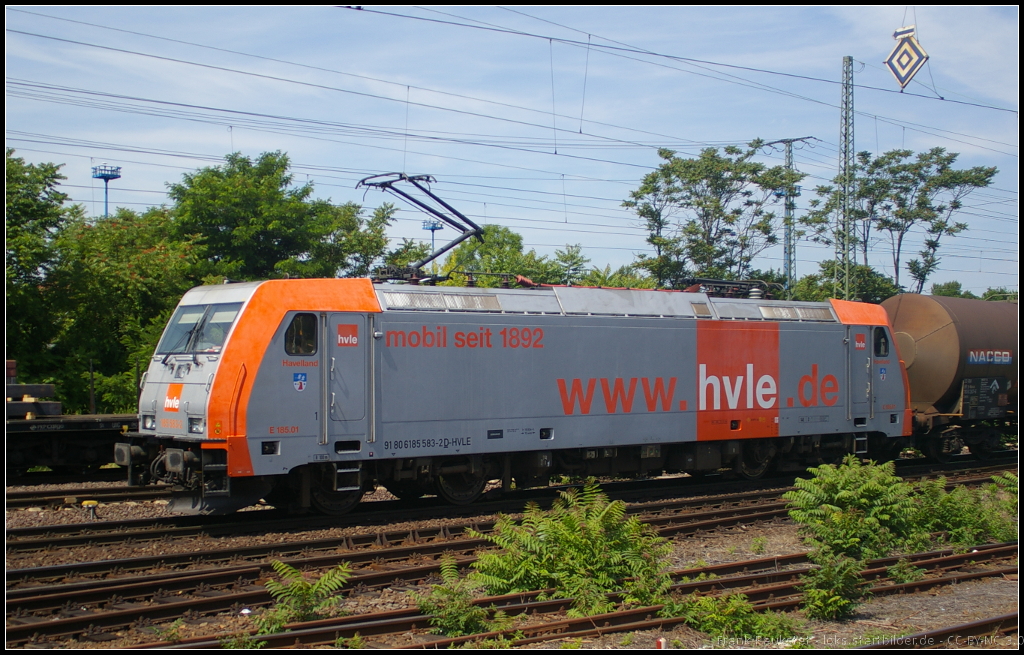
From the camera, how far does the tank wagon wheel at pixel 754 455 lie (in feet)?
54.0

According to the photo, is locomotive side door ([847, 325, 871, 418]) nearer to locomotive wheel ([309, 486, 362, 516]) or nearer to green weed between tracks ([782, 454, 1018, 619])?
green weed between tracks ([782, 454, 1018, 619])

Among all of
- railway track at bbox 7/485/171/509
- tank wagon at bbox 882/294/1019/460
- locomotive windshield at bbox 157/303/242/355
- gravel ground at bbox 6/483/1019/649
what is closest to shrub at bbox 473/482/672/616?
gravel ground at bbox 6/483/1019/649

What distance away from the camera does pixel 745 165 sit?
3133 cm

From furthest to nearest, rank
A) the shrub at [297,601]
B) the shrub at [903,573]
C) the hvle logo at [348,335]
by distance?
the hvle logo at [348,335], the shrub at [903,573], the shrub at [297,601]

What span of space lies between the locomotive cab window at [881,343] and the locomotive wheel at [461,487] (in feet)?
30.8

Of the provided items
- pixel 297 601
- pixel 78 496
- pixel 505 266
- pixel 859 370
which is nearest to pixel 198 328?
pixel 78 496

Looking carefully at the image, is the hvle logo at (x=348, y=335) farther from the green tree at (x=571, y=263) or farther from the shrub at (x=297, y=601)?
the green tree at (x=571, y=263)

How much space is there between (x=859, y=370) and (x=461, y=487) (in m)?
9.08

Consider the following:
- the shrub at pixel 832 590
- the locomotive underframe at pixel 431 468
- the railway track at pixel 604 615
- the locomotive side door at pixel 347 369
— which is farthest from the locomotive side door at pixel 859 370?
the locomotive side door at pixel 347 369

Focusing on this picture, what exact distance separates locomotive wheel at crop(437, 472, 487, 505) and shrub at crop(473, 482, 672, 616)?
3.45m

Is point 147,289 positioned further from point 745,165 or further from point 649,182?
point 745,165

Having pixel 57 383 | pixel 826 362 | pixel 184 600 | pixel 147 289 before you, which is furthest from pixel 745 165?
pixel 184 600

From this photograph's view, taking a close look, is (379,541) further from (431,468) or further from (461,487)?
(461,487)

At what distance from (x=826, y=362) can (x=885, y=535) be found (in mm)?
5967
